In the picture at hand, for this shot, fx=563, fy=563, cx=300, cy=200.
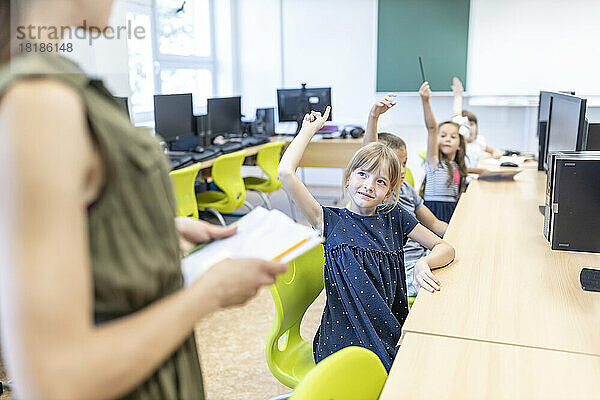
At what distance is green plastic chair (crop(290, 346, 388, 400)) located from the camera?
1000 mm

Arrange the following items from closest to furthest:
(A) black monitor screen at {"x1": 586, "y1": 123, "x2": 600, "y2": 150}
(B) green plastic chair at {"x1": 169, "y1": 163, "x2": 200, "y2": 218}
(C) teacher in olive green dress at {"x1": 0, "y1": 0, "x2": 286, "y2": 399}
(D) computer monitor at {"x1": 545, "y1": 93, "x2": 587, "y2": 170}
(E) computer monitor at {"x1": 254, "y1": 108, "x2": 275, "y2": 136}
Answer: (C) teacher in olive green dress at {"x1": 0, "y1": 0, "x2": 286, "y2": 399} < (D) computer monitor at {"x1": 545, "y1": 93, "x2": 587, "y2": 170} < (A) black monitor screen at {"x1": 586, "y1": 123, "x2": 600, "y2": 150} < (B) green plastic chair at {"x1": 169, "y1": 163, "x2": 200, "y2": 218} < (E) computer monitor at {"x1": 254, "y1": 108, "x2": 275, "y2": 136}

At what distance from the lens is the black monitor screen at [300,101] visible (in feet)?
19.2

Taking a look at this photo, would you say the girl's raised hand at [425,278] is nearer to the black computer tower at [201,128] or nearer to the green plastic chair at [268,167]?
the green plastic chair at [268,167]

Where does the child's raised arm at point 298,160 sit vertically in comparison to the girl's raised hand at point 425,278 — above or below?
above

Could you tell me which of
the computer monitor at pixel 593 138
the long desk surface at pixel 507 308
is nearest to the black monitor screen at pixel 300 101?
the computer monitor at pixel 593 138

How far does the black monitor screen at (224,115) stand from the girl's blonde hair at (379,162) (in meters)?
3.37

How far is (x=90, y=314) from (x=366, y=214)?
55.9 inches

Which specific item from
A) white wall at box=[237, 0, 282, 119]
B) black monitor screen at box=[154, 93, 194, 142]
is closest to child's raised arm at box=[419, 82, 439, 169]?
black monitor screen at box=[154, 93, 194, 142]

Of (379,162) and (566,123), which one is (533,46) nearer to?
(566,123)

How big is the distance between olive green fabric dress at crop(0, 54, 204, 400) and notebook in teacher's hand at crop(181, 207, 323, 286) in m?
0.12

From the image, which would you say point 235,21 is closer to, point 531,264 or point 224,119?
point 224,119

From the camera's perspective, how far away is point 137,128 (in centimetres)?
68

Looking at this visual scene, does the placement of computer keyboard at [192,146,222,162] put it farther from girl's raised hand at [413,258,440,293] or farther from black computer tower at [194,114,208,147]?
girl's raised hand at [413,258,440,293]

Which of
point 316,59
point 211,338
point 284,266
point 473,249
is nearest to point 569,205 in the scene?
point 473,249
